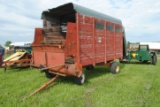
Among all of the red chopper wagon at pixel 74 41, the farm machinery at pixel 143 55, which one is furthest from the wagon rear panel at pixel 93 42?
the farm machinery at pixel 143 55

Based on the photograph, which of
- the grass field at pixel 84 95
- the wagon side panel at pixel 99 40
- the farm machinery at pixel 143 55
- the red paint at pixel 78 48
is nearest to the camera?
the grass field at pixel 84 95

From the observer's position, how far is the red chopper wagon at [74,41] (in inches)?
242

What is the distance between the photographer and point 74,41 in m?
6.16

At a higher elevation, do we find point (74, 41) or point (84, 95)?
point (74, 41)

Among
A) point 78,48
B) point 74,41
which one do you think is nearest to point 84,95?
point 78,48

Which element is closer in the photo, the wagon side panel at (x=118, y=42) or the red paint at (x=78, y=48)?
the red paint at (x=78, y=48)

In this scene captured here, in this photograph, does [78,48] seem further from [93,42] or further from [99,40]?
[99,40]

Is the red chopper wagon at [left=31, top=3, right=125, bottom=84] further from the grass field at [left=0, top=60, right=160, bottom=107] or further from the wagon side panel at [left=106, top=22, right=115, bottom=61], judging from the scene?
the grass field at [left=0, top=60, right=160, bottom=107]

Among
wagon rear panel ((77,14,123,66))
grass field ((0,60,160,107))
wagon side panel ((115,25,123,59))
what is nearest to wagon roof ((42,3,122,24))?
wagon rear panel ((77,14,123,66))

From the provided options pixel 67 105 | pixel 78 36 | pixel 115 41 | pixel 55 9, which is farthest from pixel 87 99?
pixel 115 41

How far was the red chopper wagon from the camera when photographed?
6.14 metres

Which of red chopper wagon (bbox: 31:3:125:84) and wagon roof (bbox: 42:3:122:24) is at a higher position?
wagon roof (bbox: 42:3:122:24)

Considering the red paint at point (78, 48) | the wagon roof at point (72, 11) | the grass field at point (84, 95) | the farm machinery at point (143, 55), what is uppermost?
the wagon roof at point (72, 11)

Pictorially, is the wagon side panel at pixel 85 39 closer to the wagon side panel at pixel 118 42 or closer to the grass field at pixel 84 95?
the grass field at pixel 84 95
